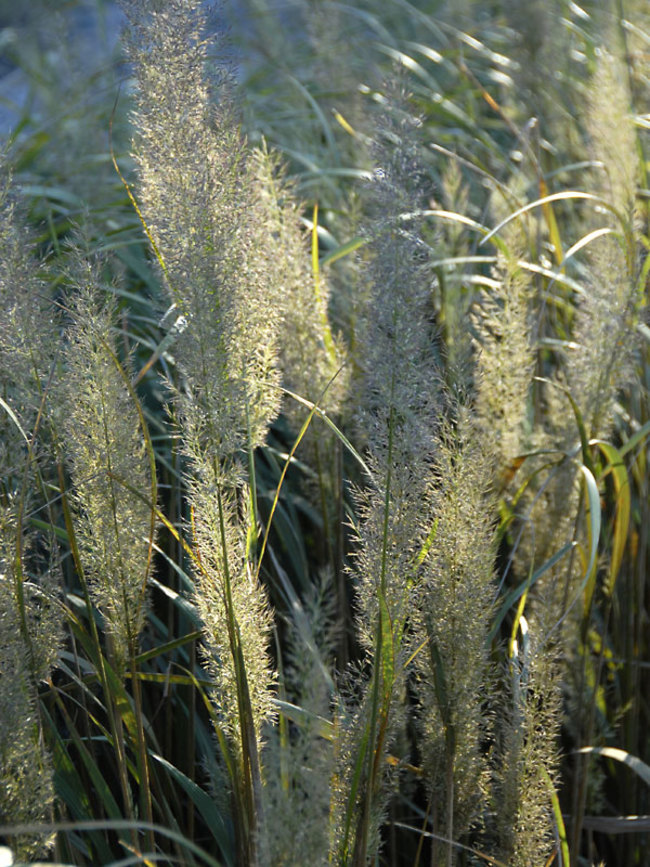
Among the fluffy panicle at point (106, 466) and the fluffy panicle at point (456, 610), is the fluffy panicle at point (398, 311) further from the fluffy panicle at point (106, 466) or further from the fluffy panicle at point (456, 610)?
the fluffy panicle at point (106, 466)

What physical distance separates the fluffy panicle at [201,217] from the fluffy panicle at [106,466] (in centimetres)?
10

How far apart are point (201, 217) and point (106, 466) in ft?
1.19

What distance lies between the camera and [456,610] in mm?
1313

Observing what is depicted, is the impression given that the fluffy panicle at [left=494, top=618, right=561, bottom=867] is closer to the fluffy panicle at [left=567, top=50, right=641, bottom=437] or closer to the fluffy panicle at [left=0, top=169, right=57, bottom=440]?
the fluffy panicle at [left=567, top=50, right=641, bottom=437]

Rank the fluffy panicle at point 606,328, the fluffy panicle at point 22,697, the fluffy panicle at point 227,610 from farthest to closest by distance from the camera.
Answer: the fluffy panicle at point 606,328 < the fluffy panicle at point 227,610 < the fluffy panicle at point 22,697

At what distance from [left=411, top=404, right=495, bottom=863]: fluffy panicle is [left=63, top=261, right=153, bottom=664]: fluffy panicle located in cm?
40

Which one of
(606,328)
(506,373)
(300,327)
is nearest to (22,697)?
(300,327)

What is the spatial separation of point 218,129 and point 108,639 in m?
0.73

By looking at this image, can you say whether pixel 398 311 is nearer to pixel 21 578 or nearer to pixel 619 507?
pixel 21 578

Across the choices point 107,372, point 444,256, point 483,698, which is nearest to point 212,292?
point 107,372

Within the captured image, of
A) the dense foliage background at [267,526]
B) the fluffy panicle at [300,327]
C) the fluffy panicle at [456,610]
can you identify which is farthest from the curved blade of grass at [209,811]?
the fluffy panicle at [300,327]

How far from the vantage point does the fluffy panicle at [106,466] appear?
1.27 metres

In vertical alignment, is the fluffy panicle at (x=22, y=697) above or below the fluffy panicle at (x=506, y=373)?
below

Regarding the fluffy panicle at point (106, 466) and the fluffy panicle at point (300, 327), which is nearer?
the fluffy panicle at point (106, 466)
